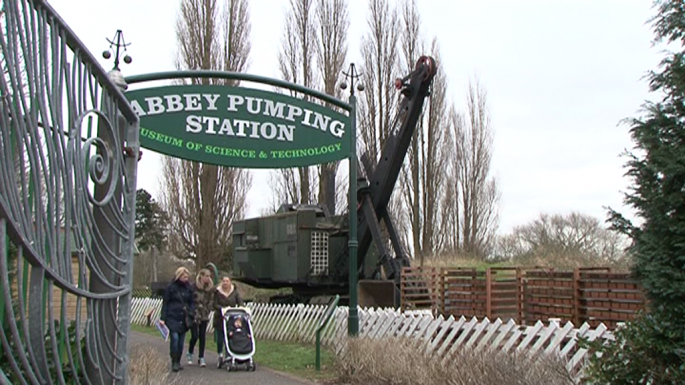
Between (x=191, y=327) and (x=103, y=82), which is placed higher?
(x=103, y=82)

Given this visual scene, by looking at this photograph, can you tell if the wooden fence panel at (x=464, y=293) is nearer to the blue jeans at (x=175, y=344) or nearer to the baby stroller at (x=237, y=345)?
the baby stroller at (x=237, y=345)

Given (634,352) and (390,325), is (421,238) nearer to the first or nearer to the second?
(390,325)

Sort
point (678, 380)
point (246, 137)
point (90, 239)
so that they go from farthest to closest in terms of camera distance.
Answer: point (246, 137), point (678, 380), point (90, 239)

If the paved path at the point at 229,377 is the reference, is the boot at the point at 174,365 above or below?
above

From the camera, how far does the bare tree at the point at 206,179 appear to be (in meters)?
26.3

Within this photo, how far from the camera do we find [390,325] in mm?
11625

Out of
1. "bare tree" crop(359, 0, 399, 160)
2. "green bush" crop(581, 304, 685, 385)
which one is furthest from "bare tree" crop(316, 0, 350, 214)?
"green bush" crop(581, 304, 685, 385)

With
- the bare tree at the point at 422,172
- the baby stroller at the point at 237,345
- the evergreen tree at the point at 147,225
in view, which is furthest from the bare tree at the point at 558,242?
the evergreen tree at the point at 147,225

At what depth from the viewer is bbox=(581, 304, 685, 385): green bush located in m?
4.86

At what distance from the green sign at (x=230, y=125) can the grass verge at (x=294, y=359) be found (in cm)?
308

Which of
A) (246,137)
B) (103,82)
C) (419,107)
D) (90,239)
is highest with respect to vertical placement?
(419,107)

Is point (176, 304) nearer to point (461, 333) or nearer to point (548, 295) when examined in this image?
point (461, 333)

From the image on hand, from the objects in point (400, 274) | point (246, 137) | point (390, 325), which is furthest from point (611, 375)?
point (400, 274)

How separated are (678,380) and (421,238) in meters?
24.6
